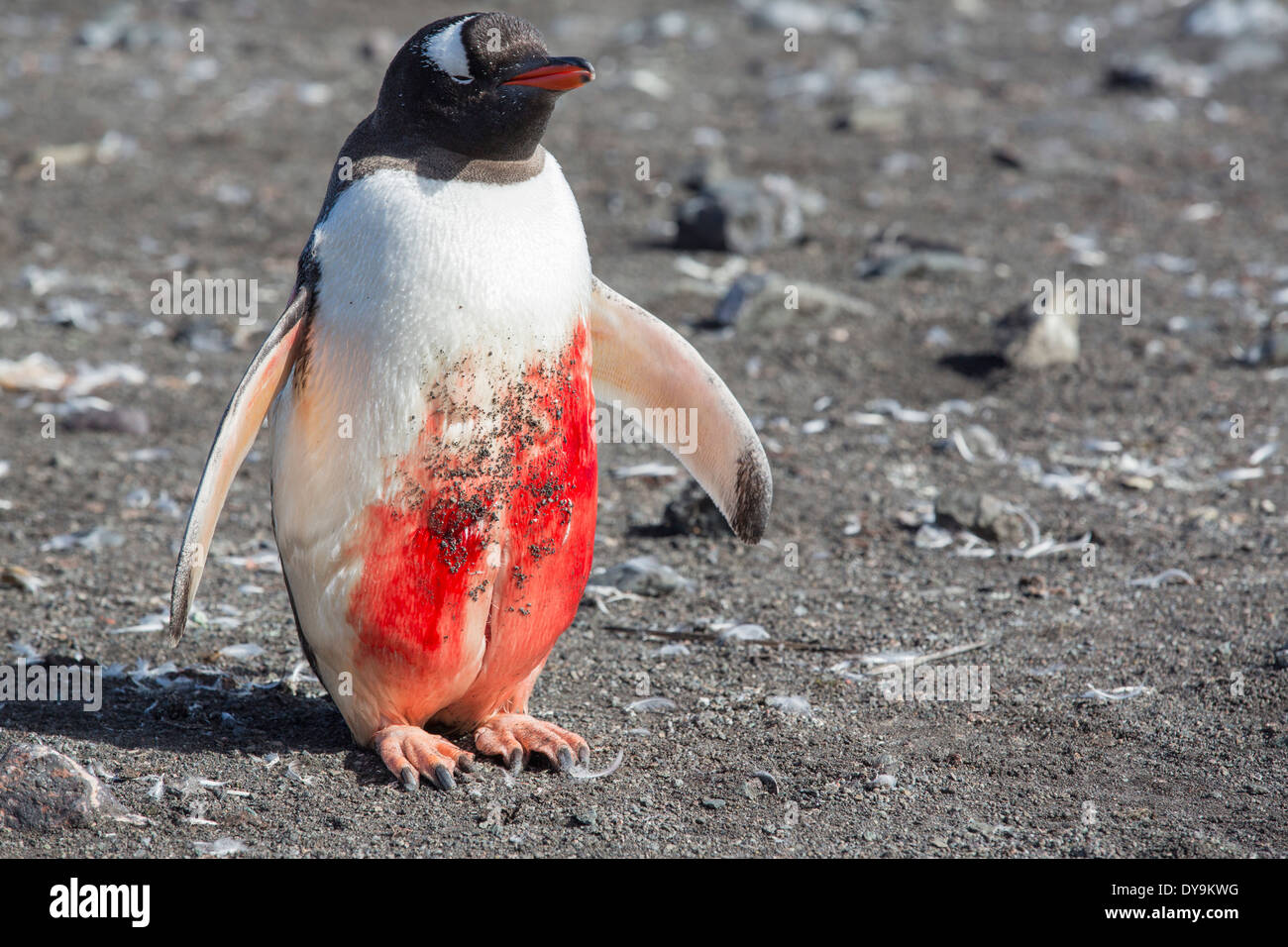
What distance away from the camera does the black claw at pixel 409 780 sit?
3.14 meters

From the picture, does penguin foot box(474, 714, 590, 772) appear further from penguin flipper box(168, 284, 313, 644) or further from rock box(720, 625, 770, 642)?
rock box(720, 625, 770, 642)

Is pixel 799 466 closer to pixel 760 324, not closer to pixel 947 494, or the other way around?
pixel 947 494

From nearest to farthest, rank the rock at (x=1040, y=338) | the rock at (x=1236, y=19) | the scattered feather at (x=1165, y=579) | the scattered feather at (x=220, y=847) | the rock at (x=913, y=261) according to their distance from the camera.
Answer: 1. the scattered feather at (x=220, y=847)
2. the scattered feather at (x=1165, y=579)
3. the rock at (x=1040, y=338)
4. the rock at (x=913, y=261)
5. the rock at (x=1236, y=19)

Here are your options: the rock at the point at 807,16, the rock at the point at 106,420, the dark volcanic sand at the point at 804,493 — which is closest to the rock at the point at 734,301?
the dark volcanic sand at the point at 804,493

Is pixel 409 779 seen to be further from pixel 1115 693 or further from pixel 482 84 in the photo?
pixel 1115 693

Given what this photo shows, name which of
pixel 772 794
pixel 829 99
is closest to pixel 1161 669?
pixel 772 794

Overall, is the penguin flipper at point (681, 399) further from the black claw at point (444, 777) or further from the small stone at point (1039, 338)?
the small stone at point (1039, 338)

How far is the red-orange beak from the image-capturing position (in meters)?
2.90

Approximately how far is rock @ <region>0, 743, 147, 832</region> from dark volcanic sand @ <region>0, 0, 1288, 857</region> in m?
0.05

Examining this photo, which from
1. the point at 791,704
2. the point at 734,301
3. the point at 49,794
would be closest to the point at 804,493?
the point at 791,704

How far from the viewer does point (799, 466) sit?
5.65 metres

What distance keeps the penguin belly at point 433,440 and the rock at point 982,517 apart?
79.9 inches

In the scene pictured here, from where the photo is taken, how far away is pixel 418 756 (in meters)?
3.23

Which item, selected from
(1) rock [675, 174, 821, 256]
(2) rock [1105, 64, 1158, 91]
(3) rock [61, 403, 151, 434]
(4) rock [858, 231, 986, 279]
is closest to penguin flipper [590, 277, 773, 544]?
(3) rock [61, 403, 151, 434]
